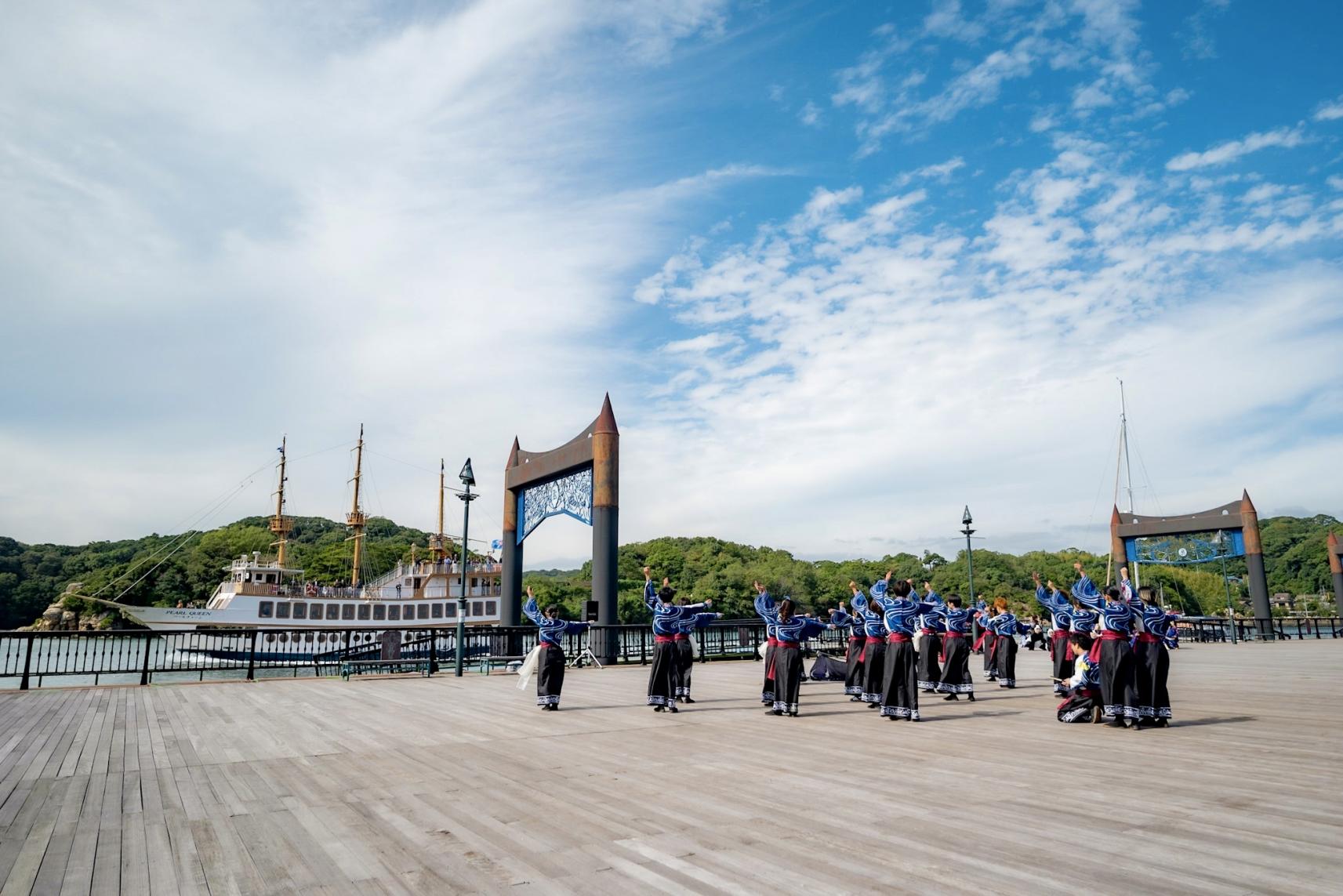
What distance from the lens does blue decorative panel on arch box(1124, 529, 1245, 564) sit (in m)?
33.8

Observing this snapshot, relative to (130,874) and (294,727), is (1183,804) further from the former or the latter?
(294,727)

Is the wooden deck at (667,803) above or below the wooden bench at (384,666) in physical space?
above

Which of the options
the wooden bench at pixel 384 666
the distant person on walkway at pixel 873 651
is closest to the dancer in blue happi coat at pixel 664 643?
the distant person on walkway at pixel 873 651

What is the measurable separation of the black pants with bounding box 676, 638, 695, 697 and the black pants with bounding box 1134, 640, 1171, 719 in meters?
5.83

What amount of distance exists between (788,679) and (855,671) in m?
2.77

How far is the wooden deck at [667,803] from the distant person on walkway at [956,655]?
5.30ft

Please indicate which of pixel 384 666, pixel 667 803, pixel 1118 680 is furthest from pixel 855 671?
pixel 384 666

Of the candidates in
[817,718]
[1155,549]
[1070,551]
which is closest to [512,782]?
[817,718]

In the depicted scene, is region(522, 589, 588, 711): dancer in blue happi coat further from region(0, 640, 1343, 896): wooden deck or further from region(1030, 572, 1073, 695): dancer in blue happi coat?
region(1030, 572, 1073, 695): dancer in blue happi coat

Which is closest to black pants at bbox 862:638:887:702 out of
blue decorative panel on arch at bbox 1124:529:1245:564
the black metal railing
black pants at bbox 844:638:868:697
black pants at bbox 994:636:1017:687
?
black pants at bbox 844:638:868:697

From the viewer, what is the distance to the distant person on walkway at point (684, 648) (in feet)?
37.1

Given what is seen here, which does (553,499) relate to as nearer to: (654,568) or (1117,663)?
(1117,663)

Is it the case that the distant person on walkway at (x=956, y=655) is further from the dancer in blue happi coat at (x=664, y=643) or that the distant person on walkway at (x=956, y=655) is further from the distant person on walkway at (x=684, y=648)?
the dancer in blue happi coat at (x=664, y=643)

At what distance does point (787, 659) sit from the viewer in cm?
1016
